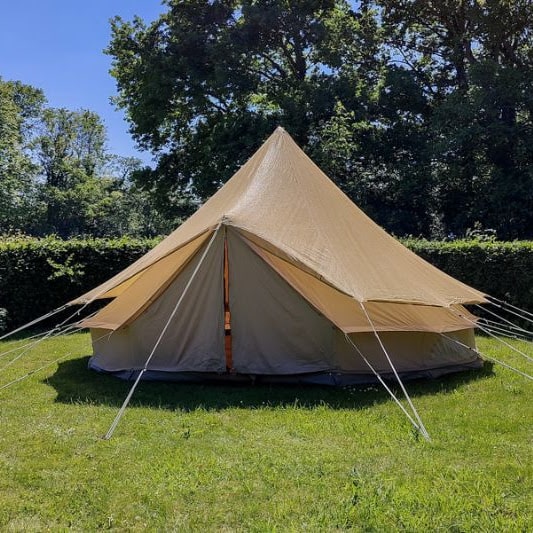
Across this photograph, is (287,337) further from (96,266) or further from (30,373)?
(96,266)

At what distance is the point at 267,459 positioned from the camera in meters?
3.26

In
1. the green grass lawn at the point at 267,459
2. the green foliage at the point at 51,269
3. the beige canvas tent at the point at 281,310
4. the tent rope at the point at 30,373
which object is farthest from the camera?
the green foliage at the point at 51,269

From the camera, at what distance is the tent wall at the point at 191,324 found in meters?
5.03

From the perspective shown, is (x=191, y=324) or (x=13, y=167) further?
(x=13, y=167)

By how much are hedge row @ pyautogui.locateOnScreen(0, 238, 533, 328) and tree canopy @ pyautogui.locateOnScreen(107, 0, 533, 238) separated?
625 cm

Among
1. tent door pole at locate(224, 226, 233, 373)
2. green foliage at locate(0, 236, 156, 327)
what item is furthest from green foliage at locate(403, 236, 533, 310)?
green foliage at locate(0, 236, 156, 327)

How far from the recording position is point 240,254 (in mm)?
5121

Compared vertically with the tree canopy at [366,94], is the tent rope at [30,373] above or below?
below

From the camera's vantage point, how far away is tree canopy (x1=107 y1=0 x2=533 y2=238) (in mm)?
14039

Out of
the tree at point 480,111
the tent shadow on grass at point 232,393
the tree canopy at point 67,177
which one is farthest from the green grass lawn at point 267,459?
the tree canopy at point 67,177

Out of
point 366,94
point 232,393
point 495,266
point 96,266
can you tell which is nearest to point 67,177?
point 366,94

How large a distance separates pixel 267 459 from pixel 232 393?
1.55 meters

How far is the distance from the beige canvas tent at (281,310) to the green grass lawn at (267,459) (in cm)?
26

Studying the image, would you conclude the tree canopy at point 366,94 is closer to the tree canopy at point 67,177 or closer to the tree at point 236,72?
the tree at point 236,72
